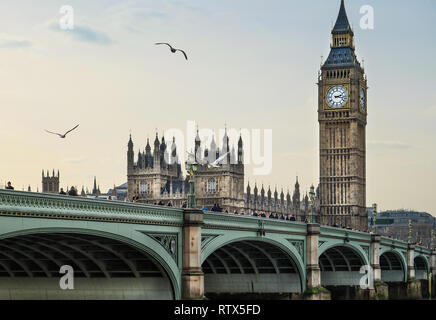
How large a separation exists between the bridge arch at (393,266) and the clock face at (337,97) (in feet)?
227

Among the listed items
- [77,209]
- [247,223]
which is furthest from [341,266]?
[77,209]

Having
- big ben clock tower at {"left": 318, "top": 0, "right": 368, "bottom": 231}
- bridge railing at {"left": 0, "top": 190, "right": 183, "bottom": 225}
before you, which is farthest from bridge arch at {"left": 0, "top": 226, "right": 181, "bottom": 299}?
big ben clock tower at {"left": 318, "top": 0, "right": 368, "bottom": 231}

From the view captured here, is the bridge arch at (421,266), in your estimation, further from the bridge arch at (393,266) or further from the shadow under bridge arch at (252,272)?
the shadow under bridge arch at (252,272)

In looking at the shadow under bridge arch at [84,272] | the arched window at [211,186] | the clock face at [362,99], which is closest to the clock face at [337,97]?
the clock face at [362,99]

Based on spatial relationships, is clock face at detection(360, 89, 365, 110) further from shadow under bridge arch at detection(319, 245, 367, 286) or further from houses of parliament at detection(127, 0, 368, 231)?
shadow under bridge arch at detection(319, 245, 367, 286)

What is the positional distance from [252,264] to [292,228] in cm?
470

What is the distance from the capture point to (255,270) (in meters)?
72.2

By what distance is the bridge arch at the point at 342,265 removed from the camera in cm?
8825

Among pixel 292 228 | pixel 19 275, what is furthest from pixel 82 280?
pixel 292 228

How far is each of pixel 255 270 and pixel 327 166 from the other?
112273 mm

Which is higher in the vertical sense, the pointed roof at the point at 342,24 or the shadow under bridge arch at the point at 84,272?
the pointed roof at the point at 342,24

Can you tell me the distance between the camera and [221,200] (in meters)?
170

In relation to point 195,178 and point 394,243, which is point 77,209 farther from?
point 195,178

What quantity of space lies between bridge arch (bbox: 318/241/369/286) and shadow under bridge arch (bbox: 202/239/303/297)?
15.0 m
